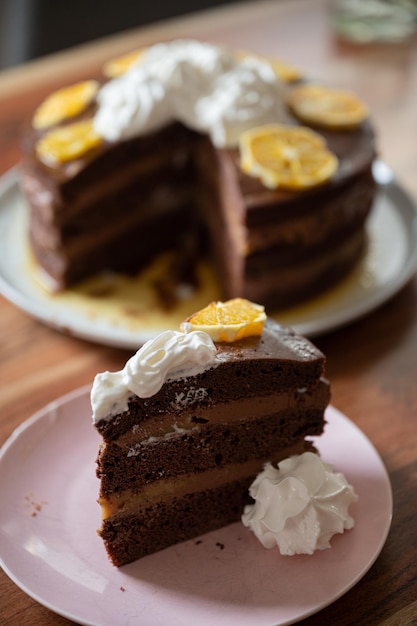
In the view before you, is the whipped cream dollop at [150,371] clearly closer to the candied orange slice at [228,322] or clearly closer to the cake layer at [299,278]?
the candied orange slice at [228,322]

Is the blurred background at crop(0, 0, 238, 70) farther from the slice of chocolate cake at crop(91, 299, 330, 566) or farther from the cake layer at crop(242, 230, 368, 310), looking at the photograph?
the slice of chocolate cake at crop(91, 299, 330, 566)

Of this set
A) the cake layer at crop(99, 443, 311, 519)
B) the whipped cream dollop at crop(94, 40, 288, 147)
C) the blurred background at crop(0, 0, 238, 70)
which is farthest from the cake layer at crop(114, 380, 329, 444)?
the blurred background at crop(0, 0, 238, 70)

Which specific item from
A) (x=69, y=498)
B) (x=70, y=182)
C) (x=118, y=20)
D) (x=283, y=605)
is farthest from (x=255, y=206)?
(x=118, y=20)

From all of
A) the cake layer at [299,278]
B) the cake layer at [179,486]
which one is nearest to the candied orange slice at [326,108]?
the cake layer at [299,278]

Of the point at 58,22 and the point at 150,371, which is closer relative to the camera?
the point at 150,371

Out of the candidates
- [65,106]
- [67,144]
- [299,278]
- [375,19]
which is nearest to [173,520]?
[299,278]

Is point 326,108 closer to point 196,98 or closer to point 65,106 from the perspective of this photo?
point 196,98
